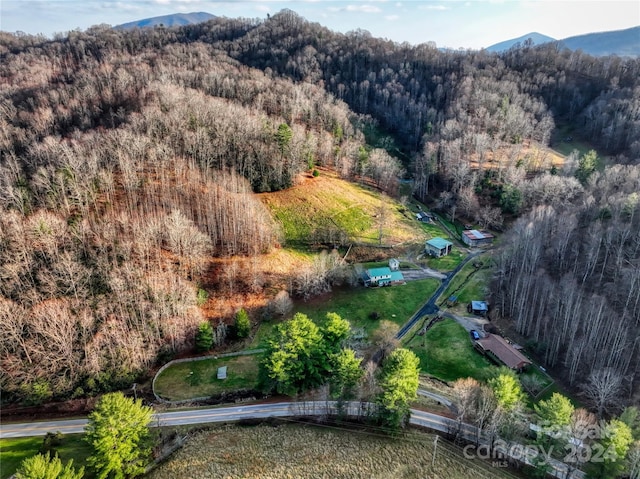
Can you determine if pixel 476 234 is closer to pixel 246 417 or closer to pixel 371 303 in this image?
pixel 371 303

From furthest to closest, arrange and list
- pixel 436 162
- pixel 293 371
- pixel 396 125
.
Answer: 1. pixel 396 125
2. pixel 436 162
3. pixel 293 371

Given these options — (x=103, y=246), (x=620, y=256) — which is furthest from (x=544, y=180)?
(x=103, y=246)

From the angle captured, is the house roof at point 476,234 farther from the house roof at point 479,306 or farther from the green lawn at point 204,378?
the green lawn at point 204,378

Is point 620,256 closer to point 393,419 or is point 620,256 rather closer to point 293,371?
point 393,419

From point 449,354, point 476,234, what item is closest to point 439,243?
point 476,234

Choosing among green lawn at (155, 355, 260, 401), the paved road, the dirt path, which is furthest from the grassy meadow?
the paved road

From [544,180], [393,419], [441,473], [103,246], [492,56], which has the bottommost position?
[441,473]

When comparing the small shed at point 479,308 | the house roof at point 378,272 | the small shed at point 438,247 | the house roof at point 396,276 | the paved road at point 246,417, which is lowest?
the paved road at point 246,417

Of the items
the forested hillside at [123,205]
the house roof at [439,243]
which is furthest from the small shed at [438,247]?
the forested hillside at [123,205]
